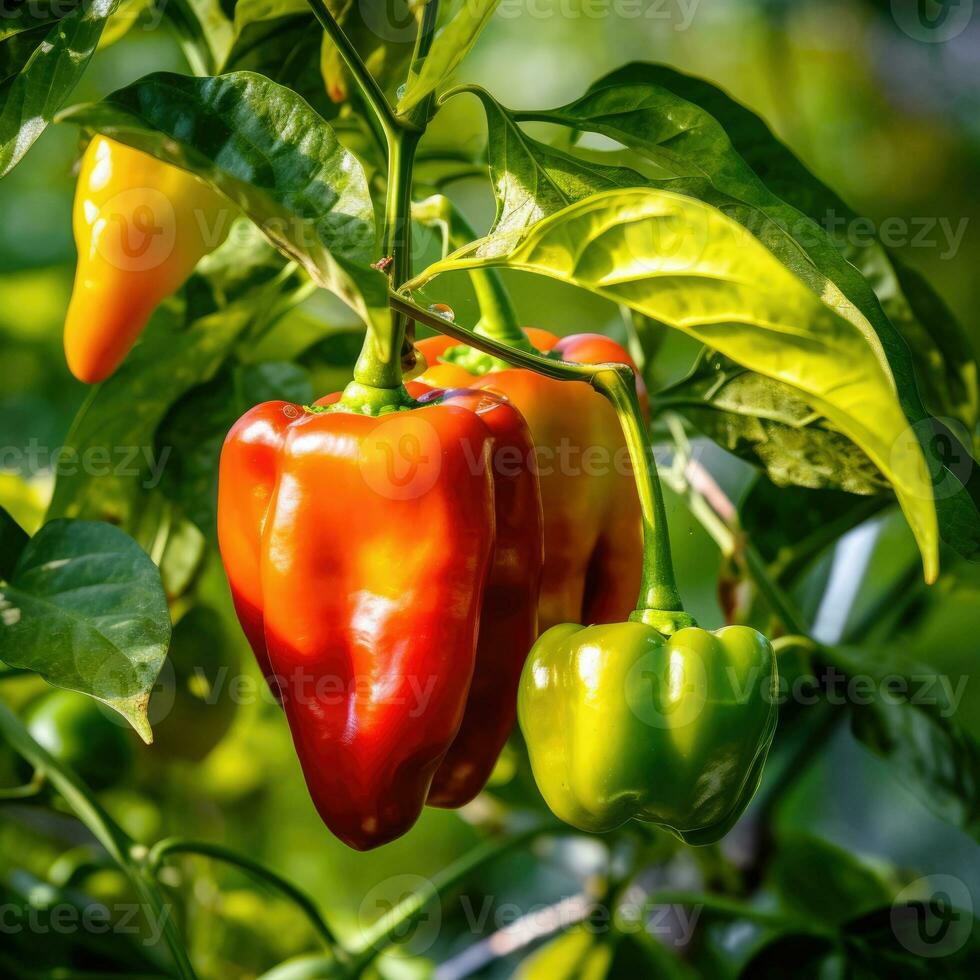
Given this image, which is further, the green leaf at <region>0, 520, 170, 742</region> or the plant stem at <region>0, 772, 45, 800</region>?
the plant stem at <region>0, 772, 45, 800</region>

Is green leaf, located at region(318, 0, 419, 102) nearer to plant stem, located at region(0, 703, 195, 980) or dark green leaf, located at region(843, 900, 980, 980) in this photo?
plant stem, located at region(0, 703, 195, 980)

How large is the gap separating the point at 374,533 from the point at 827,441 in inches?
11.4

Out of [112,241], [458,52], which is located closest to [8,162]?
[112,241]

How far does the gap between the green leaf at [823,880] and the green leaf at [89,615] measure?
0.75 metres

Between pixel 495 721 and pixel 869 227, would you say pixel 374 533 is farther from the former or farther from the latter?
pixel 869 227

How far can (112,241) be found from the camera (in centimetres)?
65

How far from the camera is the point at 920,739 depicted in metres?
0.86
